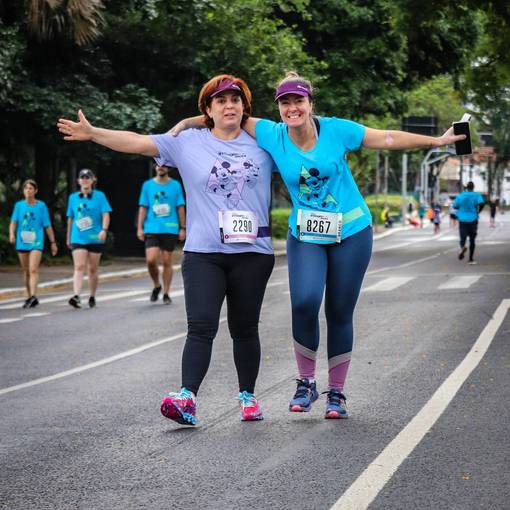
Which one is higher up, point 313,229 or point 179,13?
point 179,13

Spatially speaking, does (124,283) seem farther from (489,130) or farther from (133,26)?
(489,130)

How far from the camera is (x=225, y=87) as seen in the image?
21.7 feet

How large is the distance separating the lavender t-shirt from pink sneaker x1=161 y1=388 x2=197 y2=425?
0.80m

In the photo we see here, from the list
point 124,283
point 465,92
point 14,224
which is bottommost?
point 124,283

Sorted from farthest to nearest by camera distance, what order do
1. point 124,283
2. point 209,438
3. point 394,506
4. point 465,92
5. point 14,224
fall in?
point 465,92
point 124,283
point 14,224
point 209,438
point 394,506

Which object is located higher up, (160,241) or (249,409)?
(160,241)

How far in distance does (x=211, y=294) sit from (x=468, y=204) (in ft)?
68.6

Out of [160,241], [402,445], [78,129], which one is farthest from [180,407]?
[160,241]

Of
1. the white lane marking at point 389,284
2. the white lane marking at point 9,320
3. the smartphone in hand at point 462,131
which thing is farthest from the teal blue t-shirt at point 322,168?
the white lane marking at point 389,284

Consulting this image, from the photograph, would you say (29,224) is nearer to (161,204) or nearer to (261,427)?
(161,204)

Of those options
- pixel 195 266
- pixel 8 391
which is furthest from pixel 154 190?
→ pixel 195 266

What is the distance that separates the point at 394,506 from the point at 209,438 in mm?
1721

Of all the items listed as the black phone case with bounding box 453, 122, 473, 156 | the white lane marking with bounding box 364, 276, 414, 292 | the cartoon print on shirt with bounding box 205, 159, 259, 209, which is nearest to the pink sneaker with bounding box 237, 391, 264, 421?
the cartoon print on shirt with bounding box 205, 159, 259, 209

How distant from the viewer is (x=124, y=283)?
2277 cm
